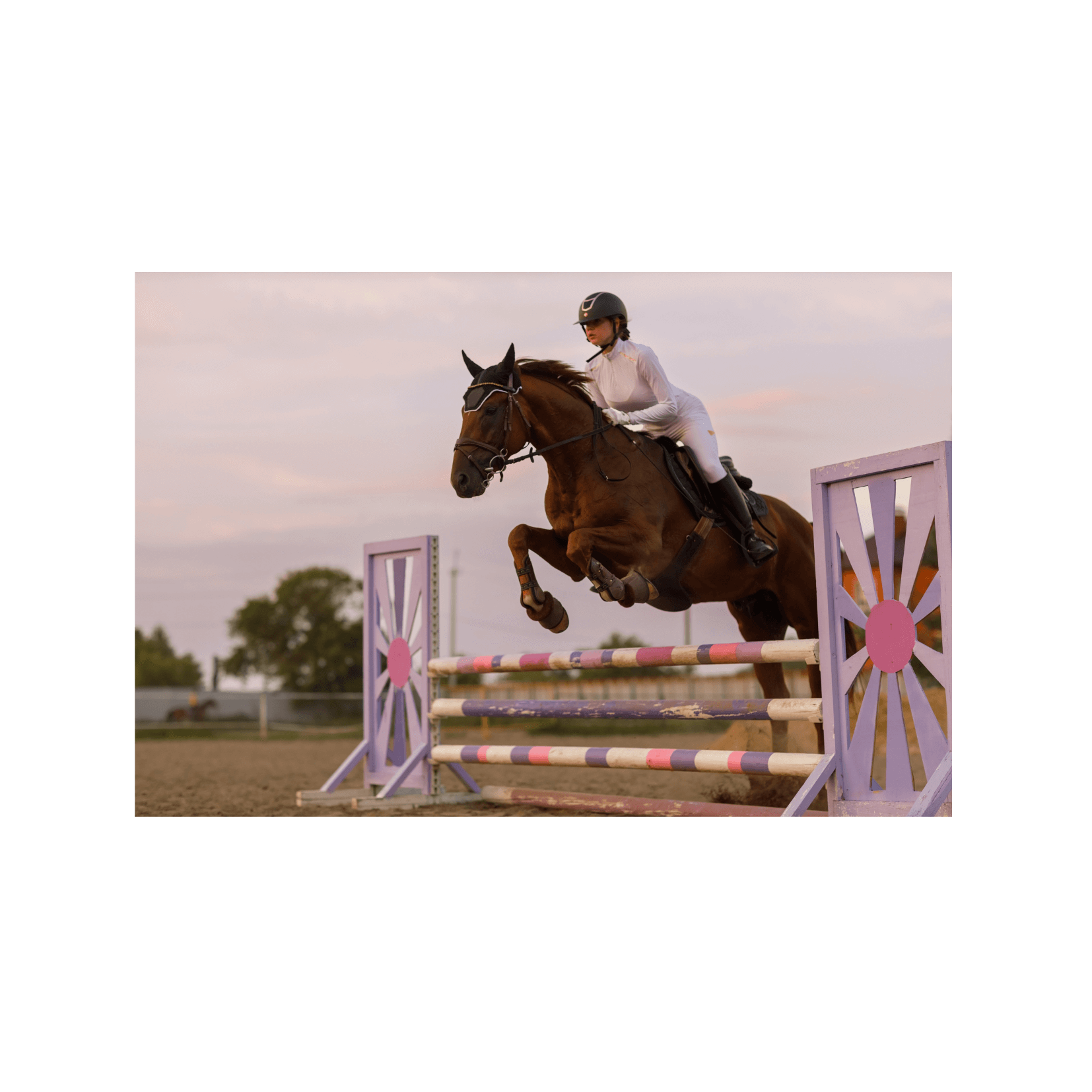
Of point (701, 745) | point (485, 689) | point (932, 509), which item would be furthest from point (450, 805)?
point (485, 689)

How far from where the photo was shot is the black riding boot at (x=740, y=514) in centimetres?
479

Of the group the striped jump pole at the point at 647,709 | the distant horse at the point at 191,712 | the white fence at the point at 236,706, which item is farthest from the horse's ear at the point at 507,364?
the distant horse at the point at 191,712

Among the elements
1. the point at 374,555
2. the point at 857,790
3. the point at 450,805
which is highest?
the point at 374,555

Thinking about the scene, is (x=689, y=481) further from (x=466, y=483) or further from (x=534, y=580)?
(x=466, y=483)

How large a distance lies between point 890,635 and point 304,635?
30.7 metres

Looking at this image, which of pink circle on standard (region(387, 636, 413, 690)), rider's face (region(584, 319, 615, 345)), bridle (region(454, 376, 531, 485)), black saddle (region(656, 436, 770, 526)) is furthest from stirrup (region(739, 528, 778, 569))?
pink circle on standard (region(387, 636, 413, 690))

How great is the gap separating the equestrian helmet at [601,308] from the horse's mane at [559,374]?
0.76 ft

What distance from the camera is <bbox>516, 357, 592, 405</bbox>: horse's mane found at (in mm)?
4535

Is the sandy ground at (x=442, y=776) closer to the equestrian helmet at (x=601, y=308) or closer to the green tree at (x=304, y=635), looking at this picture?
the equestrian helmet at (x=601, y=308)

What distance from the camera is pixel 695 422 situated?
467 cm

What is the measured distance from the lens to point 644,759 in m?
4.14

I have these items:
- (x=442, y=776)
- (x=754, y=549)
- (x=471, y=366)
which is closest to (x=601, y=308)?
(x=471, y=366)

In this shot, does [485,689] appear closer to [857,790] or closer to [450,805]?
[450,805]

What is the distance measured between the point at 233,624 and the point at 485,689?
18.7 m
